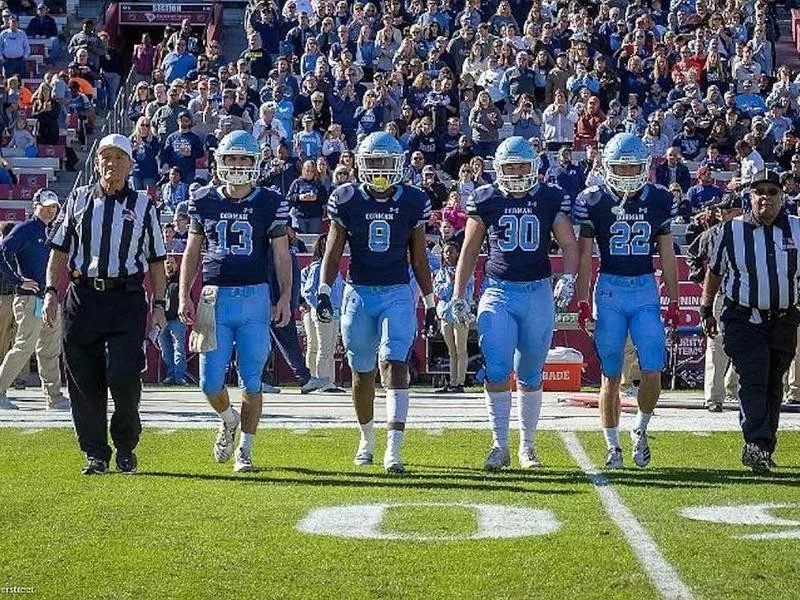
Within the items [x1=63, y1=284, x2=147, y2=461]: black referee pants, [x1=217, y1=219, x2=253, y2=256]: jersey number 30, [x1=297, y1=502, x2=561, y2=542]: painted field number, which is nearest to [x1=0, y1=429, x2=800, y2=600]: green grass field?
[x1=297, y1=502, x2=561, y2=542]: painted field number

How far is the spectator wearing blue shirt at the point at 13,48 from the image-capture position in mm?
22141

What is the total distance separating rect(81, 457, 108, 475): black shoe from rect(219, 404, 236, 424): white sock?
0.69 meters

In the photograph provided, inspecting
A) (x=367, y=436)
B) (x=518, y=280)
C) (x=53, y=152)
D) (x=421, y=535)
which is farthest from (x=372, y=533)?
(x=53, y=152)

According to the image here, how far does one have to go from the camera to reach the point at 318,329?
1523 cm

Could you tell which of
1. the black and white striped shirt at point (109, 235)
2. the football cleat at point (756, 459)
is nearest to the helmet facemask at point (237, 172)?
the black and white striped shirt at point (109, 235)

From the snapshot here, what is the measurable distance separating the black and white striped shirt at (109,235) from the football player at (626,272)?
2.27m

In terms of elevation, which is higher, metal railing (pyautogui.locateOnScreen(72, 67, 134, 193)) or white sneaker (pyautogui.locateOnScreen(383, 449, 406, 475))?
metal railing (pyautogui.locateOnScreen(72, 67, 134, 193))

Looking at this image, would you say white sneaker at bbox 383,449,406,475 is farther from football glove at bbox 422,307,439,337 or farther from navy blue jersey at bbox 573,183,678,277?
football glove at bbox 422,307,439,337

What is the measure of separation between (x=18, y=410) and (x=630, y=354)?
530 centimetres

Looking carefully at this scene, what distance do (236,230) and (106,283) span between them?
0.72 meters

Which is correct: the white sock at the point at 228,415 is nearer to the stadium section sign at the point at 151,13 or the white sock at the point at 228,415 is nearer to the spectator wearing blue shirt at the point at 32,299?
the spectator wearing blue shirt at the point at 32,299

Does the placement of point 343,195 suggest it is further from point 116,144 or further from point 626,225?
point 626,225

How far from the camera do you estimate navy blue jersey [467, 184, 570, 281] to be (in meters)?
8.57

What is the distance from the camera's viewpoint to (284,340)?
51.8 ft
